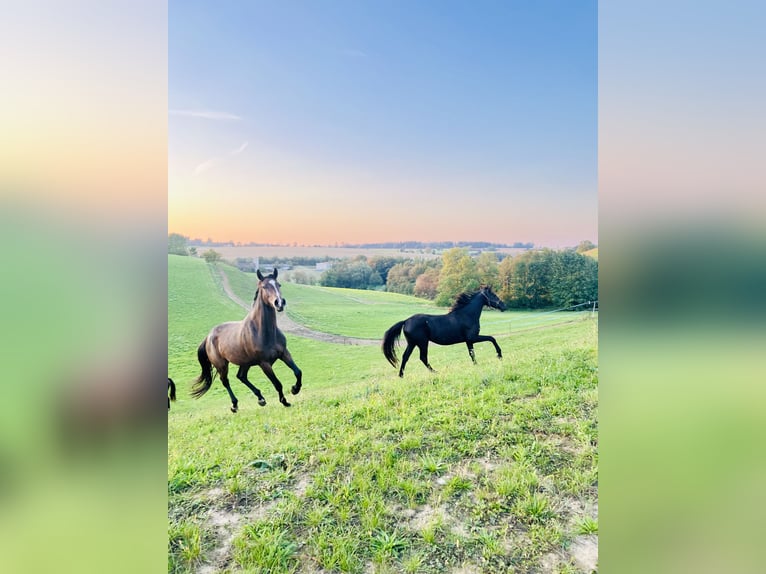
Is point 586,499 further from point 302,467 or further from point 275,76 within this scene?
point 275,76

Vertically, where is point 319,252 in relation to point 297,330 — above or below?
above

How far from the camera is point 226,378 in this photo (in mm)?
1979

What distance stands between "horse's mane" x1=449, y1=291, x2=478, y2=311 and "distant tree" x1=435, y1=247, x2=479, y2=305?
3cm

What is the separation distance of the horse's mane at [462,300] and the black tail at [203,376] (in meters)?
1.61

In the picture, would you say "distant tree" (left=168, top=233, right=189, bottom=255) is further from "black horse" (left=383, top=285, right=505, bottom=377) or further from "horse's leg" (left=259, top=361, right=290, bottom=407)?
"black horse" (left=383, top=285, right=505, bottom=377)

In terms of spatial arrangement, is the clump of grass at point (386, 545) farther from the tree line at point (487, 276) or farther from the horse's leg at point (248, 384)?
the tree line at point (487, 276)

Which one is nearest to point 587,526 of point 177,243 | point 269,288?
point 269,288

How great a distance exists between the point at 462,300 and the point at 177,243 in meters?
1.82

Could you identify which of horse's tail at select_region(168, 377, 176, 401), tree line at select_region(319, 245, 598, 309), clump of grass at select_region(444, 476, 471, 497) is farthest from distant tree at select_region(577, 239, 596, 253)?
horse's tail at select_region(168, 377, 176, 401)

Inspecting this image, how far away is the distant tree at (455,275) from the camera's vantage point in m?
2.20

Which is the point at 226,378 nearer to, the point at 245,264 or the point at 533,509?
the point at 245,264

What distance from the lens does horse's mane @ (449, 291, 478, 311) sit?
2336 mm

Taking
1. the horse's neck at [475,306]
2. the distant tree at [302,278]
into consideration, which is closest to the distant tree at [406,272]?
the horse's neck at [475,306]
